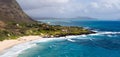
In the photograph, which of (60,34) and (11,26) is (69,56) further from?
(11,26)

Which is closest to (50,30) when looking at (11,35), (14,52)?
(11,35)

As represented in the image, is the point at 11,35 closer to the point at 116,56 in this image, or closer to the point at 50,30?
the point at 50,30

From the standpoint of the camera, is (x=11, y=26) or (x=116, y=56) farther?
(x=11, y=26)

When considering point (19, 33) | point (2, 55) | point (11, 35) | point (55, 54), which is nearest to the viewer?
point (2, 55)

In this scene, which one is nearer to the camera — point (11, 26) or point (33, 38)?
point (33, 38)

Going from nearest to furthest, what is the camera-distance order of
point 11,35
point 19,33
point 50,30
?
point 11,35 < point 19,33 < point 50,30

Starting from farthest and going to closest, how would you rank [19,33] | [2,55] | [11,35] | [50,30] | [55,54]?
[50,30] → [19,33] → [11,35] → [55,54] → [2,55]

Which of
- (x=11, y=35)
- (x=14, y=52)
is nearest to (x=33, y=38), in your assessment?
(x=11, y=35)

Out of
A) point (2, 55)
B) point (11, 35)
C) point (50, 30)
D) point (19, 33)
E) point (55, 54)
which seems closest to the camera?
point (2, 55)

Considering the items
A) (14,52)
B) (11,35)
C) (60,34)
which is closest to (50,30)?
(60,34)
